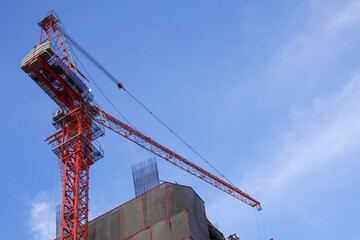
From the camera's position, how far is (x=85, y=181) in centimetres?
6556

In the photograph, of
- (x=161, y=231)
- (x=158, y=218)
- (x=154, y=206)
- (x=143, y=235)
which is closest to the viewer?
(x=161, y=231)

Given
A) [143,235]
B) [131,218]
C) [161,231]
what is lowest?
[161,231]

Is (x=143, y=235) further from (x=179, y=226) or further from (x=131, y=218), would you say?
(x=179, y=226)

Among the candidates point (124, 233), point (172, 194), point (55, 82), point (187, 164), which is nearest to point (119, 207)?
point (124, 233)

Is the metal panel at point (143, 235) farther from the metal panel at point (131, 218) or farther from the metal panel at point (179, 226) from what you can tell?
the metal panel at point (179, 226)

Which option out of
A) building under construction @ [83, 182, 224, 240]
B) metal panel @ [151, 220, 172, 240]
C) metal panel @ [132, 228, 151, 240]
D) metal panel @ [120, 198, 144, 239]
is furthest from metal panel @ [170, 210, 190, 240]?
metal panel @ [120, 198, 144, 239]

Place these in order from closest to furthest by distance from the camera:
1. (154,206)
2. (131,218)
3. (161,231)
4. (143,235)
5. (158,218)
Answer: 1. (161,231)
2. (143,235)
3. (158,218)
4. (154,206)
5. (131,218)

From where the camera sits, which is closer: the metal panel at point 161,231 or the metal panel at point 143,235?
the metal panel at point 161,231

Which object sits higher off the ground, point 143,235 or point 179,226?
point 143,235

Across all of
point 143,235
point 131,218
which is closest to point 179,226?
point 143,235

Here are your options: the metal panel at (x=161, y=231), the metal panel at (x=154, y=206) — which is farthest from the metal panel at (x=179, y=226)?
the metal panel at (x=154, y=206)

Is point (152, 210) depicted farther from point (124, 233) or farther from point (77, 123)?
point (77, 123)

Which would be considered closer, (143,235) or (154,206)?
(143,235)

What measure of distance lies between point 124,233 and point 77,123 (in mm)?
17758
